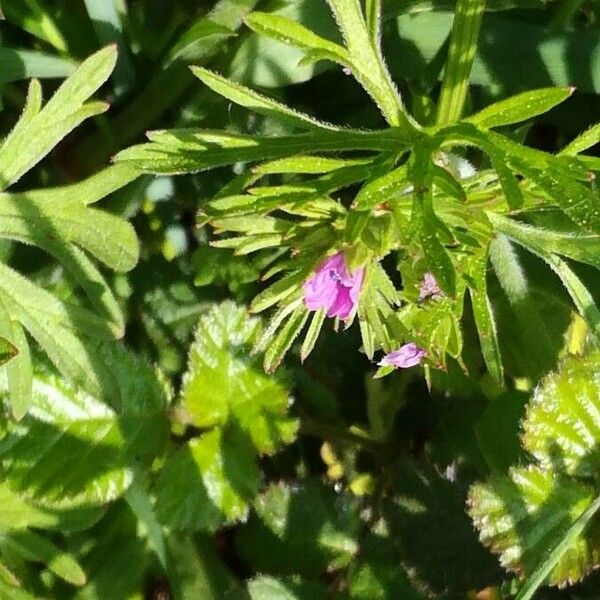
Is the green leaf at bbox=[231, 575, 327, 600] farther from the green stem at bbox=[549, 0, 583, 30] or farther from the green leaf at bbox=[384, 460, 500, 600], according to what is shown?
the green stem at bbox=[549, 0, 583, 30]

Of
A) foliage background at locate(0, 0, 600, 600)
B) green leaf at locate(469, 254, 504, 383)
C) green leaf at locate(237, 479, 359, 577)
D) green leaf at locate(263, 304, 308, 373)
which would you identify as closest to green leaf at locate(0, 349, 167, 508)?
foliage background at locate(0, 0, 600, 600)

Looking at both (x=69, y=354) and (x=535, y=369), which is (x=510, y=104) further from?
(x=69, y=354)

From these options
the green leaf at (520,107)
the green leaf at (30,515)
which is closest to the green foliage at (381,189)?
the green leaf at (520,107)

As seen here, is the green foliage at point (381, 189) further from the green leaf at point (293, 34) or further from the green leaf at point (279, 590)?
the green leaf at point (279, 590)

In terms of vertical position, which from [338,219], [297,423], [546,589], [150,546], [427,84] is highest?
[427,84]

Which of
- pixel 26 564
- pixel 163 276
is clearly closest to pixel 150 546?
pixel 26 564

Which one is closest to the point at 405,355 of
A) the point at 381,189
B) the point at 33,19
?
the point at 381,189
